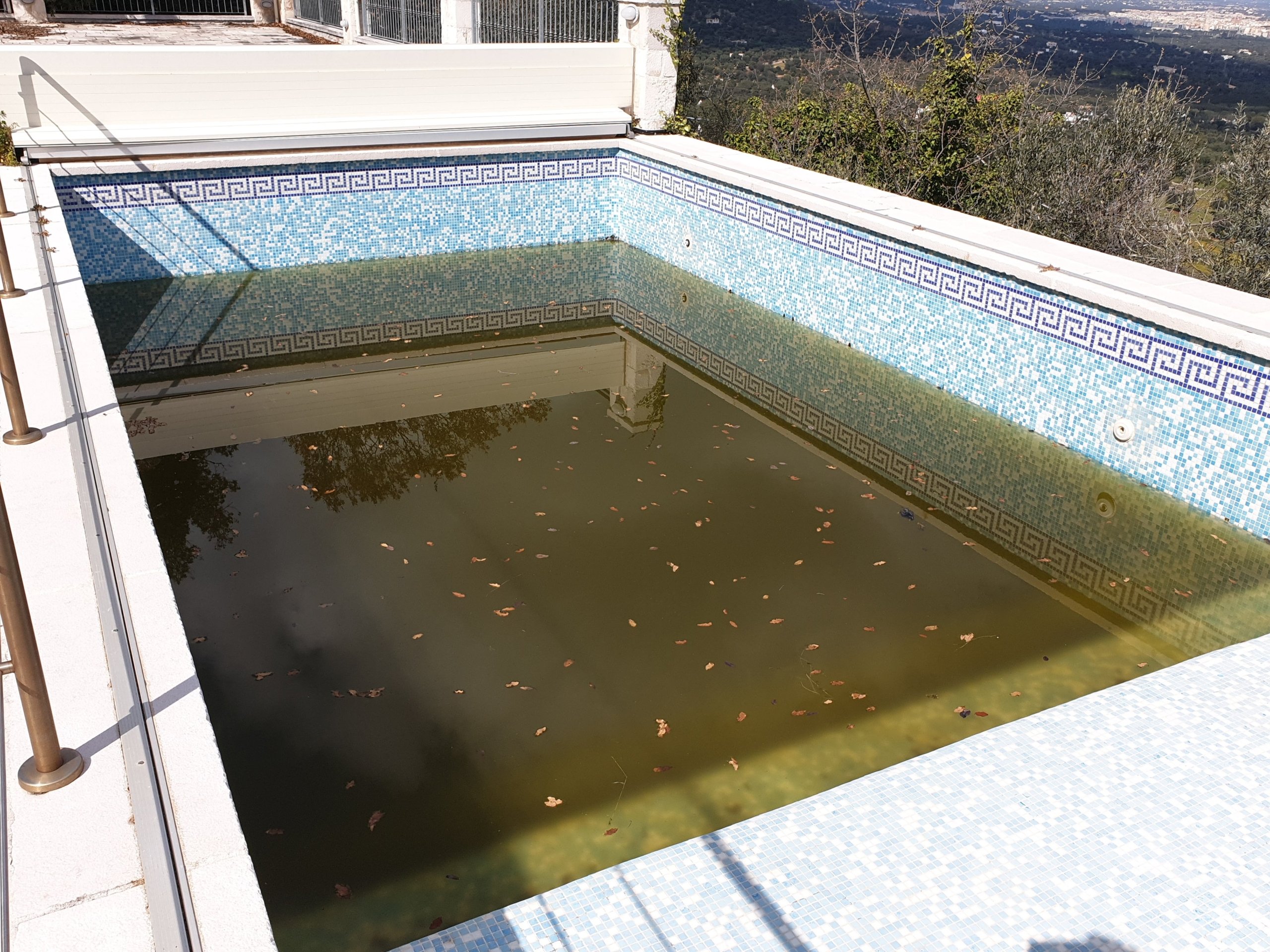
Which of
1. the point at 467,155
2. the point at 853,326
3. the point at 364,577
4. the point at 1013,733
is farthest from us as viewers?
the point at 467,155

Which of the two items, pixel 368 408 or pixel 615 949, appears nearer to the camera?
pixel 615 949

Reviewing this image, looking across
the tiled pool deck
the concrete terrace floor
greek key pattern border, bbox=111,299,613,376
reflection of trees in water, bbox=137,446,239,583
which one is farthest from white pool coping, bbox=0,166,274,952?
the concrete terrace floor

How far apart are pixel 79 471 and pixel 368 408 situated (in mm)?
2166

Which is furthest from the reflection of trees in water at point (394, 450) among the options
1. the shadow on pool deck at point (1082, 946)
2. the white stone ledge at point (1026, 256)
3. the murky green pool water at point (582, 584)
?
the shadow on pool deck at point (1082, 946)

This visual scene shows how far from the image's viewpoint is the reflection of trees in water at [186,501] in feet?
12.8

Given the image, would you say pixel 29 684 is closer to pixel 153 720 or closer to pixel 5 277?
pixel 153 720

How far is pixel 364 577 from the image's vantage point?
3766mm

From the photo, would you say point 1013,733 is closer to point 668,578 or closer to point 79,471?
point 668,578

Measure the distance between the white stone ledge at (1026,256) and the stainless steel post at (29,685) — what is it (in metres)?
4.15

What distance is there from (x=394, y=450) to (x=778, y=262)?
302 cm

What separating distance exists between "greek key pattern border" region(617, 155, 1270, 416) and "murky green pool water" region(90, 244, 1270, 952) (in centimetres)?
51

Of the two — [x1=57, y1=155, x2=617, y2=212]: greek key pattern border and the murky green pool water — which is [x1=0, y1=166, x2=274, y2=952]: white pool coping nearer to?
the murky green pool water

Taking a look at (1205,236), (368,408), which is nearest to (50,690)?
(368,408)

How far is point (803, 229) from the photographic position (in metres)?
6.43
